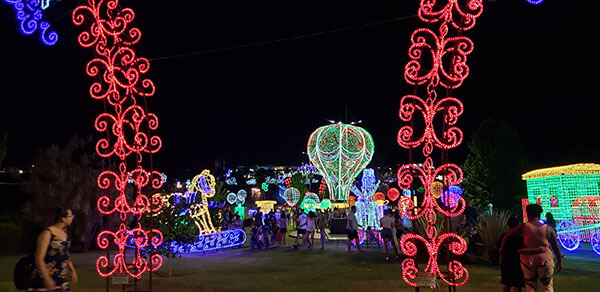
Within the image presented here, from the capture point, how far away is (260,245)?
1911 centimetres

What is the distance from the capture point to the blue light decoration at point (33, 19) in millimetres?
8352

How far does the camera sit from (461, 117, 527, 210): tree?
34500 millimetres

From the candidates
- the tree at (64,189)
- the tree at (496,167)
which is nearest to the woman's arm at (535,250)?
the tree at (64,189)

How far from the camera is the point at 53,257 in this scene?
16.5ft

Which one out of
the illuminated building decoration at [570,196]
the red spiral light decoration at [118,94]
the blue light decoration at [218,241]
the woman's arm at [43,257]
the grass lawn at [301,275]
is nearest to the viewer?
the woman's arm at [43,257]

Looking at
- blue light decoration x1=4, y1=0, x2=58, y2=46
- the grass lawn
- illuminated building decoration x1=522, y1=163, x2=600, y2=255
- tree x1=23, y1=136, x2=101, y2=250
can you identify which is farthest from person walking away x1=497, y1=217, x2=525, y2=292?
tree x1=23, y1=136, x2=101, y2=250

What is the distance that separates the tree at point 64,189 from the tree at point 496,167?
88.7ft

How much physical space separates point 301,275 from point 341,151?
69.7ft

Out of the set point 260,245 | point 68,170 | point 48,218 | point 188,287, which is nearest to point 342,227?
point 260,245

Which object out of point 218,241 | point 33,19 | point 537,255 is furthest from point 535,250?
point 218,241

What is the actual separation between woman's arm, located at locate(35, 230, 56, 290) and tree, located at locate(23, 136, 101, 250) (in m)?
15.9

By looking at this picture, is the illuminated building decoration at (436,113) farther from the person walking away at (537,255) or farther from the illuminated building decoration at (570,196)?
the illuminated building decoration at (570,196)

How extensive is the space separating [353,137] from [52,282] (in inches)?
1068

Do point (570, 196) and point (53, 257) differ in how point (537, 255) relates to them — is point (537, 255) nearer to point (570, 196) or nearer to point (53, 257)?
point (53, 257)
